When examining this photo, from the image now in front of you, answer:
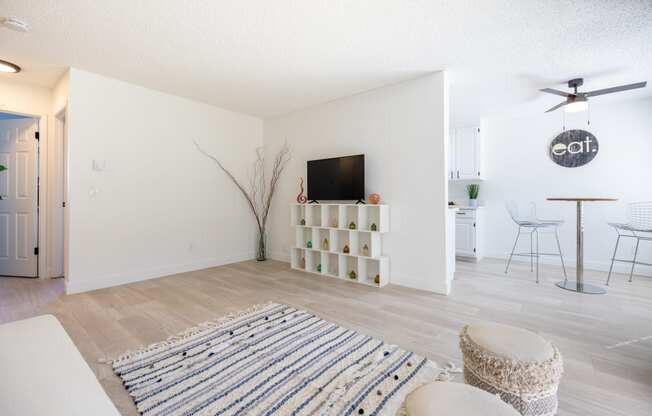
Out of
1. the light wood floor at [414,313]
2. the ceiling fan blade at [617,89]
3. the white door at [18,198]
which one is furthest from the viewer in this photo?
the white door at [18,198]

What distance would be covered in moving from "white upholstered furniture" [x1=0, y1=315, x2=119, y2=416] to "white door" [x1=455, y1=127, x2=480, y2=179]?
511cm

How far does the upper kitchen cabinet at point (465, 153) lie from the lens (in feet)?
15.5

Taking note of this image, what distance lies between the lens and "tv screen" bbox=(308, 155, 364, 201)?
358 cm

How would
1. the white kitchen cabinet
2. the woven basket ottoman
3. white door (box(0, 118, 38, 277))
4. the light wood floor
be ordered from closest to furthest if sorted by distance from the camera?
the woven basket ottoman → the light wood floor → white door (box(0, 118, 38, 277)) → the white kitchen cabinet

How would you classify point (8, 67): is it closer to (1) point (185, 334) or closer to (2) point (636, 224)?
(1) point (185, 334)

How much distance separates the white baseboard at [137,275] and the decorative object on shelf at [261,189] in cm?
51

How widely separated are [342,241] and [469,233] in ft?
7.17

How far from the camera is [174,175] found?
386 centimetres

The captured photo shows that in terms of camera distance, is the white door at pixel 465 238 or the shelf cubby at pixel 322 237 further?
the white door at pixel 465 238

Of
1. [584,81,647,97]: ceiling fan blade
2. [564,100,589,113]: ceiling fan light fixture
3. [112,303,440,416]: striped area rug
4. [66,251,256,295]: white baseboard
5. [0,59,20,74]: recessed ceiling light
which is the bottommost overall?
[112,303,440,416]: striped area rug

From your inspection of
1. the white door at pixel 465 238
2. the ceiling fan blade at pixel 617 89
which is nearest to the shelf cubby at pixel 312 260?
the white door at pixel 465 238

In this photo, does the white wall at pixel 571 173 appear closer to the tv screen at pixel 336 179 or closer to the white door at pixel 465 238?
the white door at pixel 465 238

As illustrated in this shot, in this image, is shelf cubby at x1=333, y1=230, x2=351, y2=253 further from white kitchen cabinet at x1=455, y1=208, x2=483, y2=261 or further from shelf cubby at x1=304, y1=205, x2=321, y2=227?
white kitchen cabinet at x1=455, y1=208, x2=483, y2=261

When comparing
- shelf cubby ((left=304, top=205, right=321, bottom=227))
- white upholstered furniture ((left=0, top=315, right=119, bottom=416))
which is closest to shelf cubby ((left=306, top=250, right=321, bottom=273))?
shelf cubby ((left=304, top=205, right=321, bottom=227))
